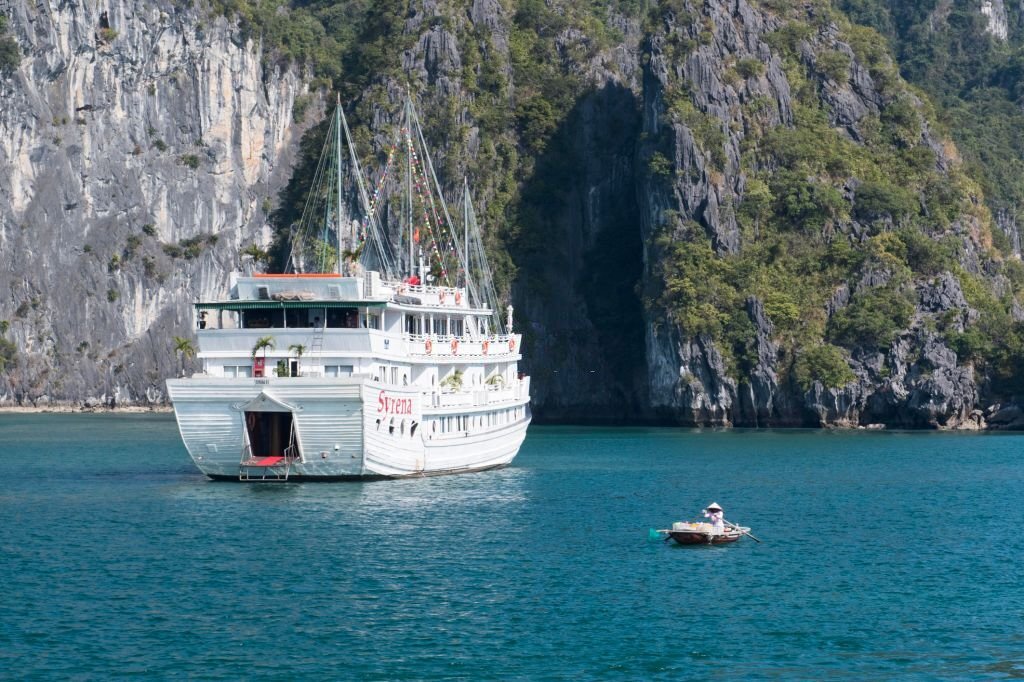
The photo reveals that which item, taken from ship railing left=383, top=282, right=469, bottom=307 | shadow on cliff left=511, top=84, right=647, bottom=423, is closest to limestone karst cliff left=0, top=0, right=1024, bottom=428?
shadow on cliff left=511, top=84, right=647, bottom=423

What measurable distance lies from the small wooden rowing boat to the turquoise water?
1.72ft

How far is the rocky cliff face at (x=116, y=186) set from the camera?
160375 mm

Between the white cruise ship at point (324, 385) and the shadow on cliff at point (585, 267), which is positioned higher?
the shadow on cliff at point (585, 267)

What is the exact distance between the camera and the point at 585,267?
140m

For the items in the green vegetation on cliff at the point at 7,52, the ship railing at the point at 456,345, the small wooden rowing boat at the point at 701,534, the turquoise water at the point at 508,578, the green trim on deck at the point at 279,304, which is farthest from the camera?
the green vegetation on cliff at the point at 7,52

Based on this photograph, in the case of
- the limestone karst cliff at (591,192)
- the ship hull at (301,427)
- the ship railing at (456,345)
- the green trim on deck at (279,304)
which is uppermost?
the limestone karst cliff at (591,192)

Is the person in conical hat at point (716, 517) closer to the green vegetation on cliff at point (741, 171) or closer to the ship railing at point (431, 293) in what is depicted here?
the ship railing at point (431, 293)

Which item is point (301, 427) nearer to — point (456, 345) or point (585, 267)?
point (456, 345)

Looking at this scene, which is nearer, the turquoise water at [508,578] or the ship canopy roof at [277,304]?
the turquoise water at [508,578]

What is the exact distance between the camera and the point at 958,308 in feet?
377

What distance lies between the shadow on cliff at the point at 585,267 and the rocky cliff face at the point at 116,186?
39.1 m

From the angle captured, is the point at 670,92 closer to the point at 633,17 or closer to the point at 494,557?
the point at 633,17

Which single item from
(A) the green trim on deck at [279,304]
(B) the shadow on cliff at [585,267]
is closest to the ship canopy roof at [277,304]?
(A) the green trim on deck at [279,304]

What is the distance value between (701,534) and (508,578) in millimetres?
Answer: 8107
